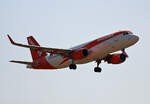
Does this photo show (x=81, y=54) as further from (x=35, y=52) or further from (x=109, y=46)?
(x=35, y=52)

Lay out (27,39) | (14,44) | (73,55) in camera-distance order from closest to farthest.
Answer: (14,44), (73,55), (27,39)

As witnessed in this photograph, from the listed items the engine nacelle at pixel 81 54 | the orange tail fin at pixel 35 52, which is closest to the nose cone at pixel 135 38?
the engine nacelle at pixel 81 54

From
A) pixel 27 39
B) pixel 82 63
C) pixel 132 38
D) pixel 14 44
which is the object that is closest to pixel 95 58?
pixel 82 63

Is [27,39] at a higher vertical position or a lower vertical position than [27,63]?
higher

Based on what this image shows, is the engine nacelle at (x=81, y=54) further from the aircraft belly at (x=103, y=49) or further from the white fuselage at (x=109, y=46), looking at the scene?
the aircraft belly at (x=103, y=49)

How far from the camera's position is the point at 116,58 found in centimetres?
7350

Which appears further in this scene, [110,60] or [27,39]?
[27,39]

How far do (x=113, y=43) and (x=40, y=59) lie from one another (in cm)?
1897

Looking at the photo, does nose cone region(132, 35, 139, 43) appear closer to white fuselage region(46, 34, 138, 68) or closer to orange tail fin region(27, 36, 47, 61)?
white fuselage region(46, 34, 138, 68)

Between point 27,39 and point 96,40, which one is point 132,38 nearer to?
point 96,40

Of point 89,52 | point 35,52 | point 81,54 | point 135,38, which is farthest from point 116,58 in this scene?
point 35,52

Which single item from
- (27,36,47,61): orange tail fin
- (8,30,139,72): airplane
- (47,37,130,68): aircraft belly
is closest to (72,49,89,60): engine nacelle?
(8,30,139,72): airplane

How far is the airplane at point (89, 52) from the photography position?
66375 millimetres

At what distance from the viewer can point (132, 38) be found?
65.8m
